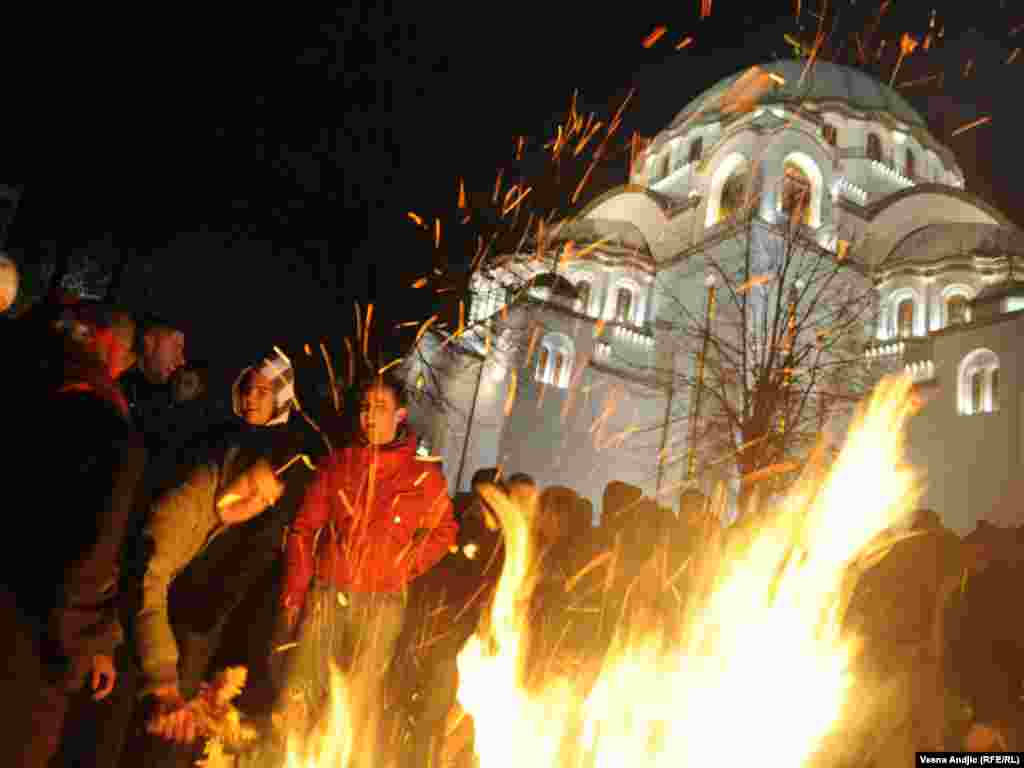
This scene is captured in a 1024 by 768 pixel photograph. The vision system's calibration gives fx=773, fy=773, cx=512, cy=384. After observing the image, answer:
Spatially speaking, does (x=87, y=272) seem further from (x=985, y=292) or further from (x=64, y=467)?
(x=985, y=292)

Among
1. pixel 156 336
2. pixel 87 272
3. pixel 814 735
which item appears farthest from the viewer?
pixel 87 272

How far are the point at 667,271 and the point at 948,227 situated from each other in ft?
37.4

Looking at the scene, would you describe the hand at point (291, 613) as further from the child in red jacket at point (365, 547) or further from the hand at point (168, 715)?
the hand at point (168, 715)

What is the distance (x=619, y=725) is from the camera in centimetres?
429

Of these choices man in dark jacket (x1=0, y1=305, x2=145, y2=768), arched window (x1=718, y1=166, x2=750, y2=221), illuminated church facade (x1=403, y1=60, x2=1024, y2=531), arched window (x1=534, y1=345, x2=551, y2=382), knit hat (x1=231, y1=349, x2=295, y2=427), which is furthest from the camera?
arched window (x1=718, y1=166, x2=750, y2=221)

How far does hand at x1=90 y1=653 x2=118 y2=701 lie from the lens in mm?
2750

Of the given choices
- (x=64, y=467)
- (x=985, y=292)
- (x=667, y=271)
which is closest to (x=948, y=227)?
(x=985, y=292)

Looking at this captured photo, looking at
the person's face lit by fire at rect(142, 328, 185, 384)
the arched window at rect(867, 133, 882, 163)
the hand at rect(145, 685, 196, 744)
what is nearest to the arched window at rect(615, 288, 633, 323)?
the arched window at rect(867, 133, 882, 163)

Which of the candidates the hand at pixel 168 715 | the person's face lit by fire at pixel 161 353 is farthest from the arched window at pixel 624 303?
the hand at pixel 168 715

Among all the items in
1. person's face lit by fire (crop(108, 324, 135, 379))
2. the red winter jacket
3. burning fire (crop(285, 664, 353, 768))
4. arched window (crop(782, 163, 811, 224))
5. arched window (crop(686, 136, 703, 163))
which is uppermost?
arched window (crop(686, 136, 703, 163))

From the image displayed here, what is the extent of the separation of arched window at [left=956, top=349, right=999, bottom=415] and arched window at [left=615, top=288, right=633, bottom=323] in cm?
1400

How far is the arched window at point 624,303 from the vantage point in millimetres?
35812

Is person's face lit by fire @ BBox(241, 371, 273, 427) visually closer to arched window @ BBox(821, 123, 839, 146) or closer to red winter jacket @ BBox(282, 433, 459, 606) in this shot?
red winter jacket @ BBox(282, 433, 459, 606)

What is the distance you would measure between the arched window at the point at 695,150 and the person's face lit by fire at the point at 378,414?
129 feet
